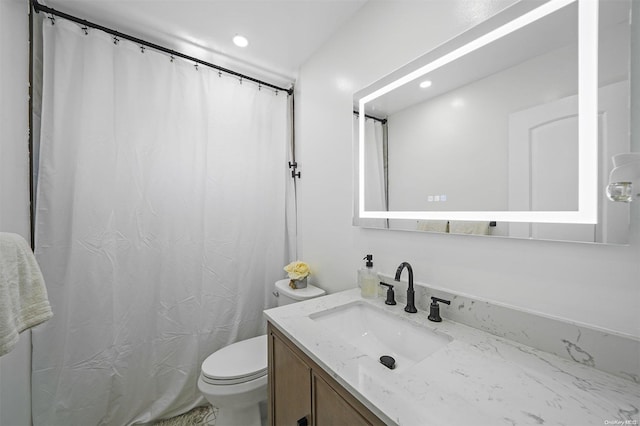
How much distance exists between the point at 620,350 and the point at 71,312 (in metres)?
2.19

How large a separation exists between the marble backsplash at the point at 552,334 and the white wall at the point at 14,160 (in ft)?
5.99

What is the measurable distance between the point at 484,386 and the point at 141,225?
177cm

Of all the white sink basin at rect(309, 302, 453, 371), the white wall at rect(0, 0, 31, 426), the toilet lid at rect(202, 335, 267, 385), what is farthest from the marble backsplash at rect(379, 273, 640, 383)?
the white wall at rect(0, 0, 31, 426)

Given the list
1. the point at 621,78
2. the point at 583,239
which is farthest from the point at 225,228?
the point at 621,78

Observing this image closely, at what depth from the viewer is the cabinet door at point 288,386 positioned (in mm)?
821

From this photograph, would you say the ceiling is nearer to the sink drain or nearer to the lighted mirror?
the lighted mirror

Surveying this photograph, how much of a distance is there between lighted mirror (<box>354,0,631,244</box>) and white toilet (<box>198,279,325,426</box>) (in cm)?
99

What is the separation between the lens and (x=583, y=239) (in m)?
0.68

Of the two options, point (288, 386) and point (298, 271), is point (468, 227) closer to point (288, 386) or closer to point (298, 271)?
point (288, 386)

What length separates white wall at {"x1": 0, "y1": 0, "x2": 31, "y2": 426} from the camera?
1.05 metres

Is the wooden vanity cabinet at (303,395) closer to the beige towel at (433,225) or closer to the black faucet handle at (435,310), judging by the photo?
the black faucet handle at (435,310)

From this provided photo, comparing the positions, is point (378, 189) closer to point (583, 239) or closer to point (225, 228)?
point (583, 239)

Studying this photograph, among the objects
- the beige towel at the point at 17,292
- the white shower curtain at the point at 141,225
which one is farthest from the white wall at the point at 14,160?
the beige towel at the point at 17,292

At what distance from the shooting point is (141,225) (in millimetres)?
1500
